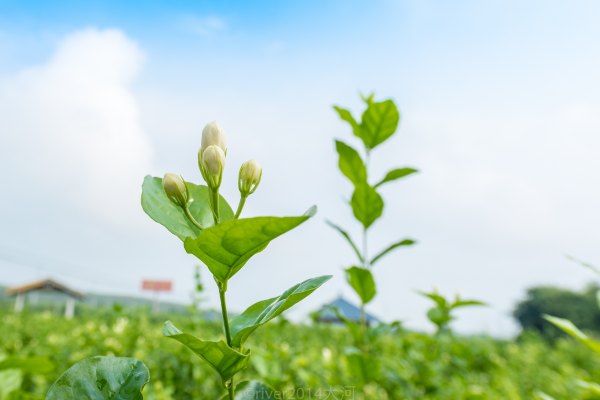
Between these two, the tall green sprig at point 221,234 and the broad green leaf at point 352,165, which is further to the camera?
the broad green leaf at point 352,165

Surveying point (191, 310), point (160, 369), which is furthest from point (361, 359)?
point (191, 310)

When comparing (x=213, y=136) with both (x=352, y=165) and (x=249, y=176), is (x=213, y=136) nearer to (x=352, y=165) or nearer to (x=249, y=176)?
(x=249, y=176)

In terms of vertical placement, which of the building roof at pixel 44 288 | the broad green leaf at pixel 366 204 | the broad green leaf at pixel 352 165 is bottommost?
the broad green leaf at pixel 366 204

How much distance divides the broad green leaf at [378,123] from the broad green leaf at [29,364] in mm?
957

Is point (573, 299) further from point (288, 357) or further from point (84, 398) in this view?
point (84, 398)

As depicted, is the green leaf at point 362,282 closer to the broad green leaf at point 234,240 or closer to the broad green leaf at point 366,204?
the broad green leaf at point 366,204

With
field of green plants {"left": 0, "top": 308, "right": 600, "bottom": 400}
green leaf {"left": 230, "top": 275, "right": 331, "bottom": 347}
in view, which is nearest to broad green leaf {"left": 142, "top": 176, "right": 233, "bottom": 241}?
green leaf {"left": 230, "top": 275, "right": 331, "bottom": 347}

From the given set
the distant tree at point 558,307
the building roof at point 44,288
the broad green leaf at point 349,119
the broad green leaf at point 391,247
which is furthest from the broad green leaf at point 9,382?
the distant tree at point 558,307

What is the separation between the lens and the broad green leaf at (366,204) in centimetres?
129

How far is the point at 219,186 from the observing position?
0.62 metres

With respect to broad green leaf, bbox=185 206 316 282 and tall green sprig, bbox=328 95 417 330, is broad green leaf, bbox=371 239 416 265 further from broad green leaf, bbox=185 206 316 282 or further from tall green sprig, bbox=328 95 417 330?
broad green leaf, bbox=185 206 316 282

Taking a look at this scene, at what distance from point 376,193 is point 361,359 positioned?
17.0 inches

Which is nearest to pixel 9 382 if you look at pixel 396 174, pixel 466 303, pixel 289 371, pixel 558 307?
pixel 396 174

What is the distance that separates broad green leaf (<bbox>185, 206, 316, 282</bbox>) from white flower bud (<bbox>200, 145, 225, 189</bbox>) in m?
0.09
